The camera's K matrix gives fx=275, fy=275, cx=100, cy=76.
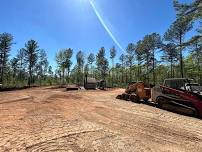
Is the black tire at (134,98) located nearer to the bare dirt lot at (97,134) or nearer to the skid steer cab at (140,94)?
the skid steer cab at (140,94)

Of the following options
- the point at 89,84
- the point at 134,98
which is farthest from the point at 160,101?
the point at 89,84

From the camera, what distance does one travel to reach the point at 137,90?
22.1 metres

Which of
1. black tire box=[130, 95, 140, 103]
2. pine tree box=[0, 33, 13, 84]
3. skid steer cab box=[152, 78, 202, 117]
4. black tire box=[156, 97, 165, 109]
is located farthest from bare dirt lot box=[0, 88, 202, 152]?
pine tree box=[0, 33, 13, 84]

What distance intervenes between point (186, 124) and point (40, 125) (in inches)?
248

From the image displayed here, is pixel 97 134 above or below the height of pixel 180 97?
below

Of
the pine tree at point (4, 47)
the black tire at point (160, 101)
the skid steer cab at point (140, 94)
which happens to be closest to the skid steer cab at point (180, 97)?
the black tire at point (160, 101)

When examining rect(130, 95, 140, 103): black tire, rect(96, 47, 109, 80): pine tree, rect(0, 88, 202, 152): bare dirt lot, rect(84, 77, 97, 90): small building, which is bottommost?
→ rect(0, 88, 202, 152): bare dirt lot

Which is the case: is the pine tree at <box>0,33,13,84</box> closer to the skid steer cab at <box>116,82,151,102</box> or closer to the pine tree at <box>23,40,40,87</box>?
the pine tree at <box>23,40,40,87</box>

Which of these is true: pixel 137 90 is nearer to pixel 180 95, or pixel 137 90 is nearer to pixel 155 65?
pixel 180 95

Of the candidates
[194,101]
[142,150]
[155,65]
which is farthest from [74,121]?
[155,65]

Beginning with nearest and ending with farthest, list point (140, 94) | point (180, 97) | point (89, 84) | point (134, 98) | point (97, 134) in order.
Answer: point (97, 134) < point (180, 97) < point (140, 94) < point (134, 98) < point (89, 84)

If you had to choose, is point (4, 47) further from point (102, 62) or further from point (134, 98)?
point (134, 98)

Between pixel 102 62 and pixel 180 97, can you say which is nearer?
pixel 180 97

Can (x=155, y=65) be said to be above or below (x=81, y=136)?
above
